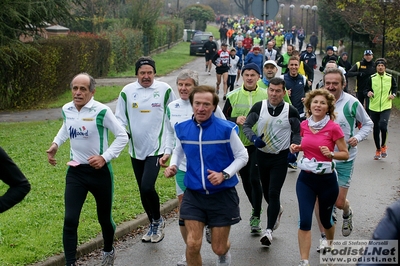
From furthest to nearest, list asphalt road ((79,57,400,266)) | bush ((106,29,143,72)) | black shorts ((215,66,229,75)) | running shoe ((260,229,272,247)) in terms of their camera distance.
→ bush ((106,29,143,72)) → black shorts ((215,66,229,75)) → running shoe ((260,229,272,247)) → asphalt road ((79,57,400,266))

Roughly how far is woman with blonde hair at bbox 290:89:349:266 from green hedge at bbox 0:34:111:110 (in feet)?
49.9

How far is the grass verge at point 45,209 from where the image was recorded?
7.35 m

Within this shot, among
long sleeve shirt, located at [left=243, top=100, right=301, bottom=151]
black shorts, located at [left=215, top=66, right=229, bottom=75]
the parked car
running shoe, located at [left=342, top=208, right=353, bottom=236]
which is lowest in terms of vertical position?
the parked car

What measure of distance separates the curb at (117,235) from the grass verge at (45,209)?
86mm

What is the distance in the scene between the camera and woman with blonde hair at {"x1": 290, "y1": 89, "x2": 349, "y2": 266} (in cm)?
666

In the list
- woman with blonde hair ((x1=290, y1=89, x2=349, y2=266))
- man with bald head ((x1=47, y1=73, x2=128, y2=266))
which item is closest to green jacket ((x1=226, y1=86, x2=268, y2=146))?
woman with blonde hair ((x1=290, y1=89, x2=349, y2=266))

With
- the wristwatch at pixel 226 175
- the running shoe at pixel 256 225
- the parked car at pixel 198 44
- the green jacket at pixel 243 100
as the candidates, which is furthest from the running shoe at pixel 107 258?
the parked car at pixel 198 44

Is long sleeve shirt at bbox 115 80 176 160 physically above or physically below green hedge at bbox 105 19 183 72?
above

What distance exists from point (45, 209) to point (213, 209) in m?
3.81

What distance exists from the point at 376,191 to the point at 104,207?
571 cm

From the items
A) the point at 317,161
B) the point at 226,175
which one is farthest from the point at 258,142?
the point at 226,175

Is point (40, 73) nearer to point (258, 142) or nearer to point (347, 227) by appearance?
point (347, 227)

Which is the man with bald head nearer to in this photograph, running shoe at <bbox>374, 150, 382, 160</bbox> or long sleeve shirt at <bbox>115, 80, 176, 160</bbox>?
long sleeve shirt at <bbox>115, 80, 176, 160</bbox>

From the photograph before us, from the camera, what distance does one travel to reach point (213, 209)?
19.4ft
